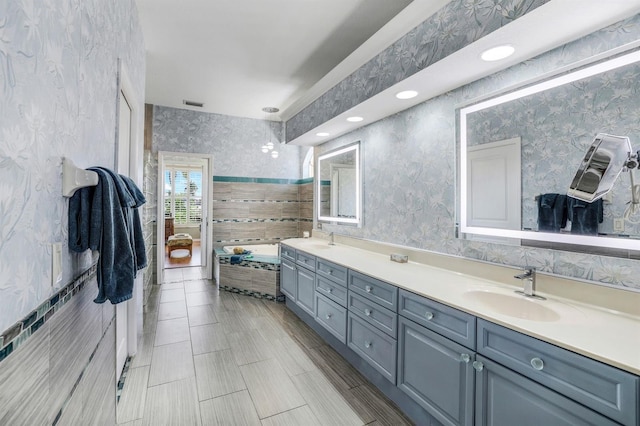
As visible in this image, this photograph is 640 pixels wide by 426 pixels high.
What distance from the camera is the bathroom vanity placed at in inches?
42.7

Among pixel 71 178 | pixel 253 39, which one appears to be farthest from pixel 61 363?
pixel 253 39

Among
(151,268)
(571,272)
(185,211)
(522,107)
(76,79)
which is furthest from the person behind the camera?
(185,211)

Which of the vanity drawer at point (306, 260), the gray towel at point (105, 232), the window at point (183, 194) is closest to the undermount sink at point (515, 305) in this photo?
A: the vanity drawer at point (306, 260)

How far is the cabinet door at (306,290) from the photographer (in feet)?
10.2

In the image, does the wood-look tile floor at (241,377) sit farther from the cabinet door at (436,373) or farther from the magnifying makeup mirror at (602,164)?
the magnifying makeup mirror at (602,164)

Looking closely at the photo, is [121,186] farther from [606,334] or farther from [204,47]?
[204,47]

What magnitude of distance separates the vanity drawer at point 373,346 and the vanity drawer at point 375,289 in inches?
8.2

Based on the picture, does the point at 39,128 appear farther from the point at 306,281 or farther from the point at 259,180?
the point at 259,180

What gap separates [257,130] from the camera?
5.65m

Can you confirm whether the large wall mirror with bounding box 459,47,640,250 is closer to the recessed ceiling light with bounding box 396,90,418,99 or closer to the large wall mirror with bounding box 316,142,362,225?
the recessed ceiling light with bounding box 396,90,418,99

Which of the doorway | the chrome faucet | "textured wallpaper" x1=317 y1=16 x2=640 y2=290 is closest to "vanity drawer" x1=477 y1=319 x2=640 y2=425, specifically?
the chrome faucet

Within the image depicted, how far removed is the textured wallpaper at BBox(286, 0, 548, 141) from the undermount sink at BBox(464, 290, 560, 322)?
138 cm

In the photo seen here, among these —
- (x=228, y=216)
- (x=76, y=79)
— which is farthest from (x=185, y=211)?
(x=76, y=79)

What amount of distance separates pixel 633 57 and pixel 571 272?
1040mm
